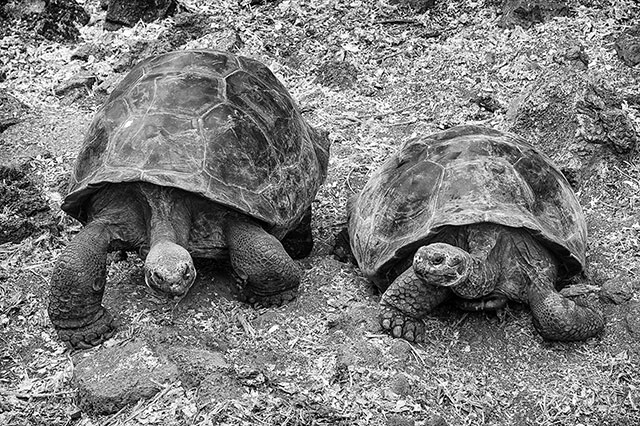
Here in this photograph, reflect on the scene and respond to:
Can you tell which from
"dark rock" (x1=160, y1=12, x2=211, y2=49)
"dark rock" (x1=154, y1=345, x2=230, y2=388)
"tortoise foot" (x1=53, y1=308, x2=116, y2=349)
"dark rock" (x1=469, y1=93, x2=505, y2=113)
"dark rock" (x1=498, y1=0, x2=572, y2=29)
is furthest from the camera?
"dark rock" (x1=160, y1=12, x2=211, y2=49)

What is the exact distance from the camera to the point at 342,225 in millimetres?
5832

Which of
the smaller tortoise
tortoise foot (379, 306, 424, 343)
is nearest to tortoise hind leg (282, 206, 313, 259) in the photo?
the smaller tortoise

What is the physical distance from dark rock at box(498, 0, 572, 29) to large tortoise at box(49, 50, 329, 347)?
10.0 ft

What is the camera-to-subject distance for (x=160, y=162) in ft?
15.3

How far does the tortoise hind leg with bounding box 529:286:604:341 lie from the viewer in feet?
14.7

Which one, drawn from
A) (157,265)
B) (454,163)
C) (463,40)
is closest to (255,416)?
(157,265)

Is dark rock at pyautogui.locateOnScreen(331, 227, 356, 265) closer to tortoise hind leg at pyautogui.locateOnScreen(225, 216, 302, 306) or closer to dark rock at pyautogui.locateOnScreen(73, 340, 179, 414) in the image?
tortoise hind leg at pyautogui.locateOnScreen(225, 216, 302, 306)

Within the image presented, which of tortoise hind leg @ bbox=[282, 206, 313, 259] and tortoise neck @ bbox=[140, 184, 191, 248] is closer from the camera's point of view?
tortoise neck @ bbox=[140, 184, 191, 248]

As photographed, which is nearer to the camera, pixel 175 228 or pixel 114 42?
pixel 175 228

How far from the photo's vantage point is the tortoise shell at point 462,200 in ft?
15.3

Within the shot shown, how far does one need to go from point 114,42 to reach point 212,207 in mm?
3608

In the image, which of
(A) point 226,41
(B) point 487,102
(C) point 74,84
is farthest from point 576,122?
(C) point 74,84

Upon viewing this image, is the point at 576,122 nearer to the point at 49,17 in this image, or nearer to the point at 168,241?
the point at 168,241

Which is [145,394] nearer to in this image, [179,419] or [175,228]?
[179,419]
